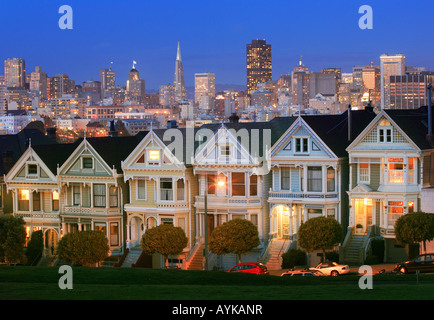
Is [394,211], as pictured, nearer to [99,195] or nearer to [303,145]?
[303,145]

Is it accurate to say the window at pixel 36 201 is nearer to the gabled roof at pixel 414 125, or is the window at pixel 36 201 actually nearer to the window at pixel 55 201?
the window at pixel 55 201

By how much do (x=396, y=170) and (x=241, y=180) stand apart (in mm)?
8483

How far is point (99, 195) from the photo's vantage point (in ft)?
178

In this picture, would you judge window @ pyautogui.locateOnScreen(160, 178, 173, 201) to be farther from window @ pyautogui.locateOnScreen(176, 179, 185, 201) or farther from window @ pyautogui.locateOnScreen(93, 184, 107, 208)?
window @ pyautogui.locateOnScreen(93, 184, 107, 208)

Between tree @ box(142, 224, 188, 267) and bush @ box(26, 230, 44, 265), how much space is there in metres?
8.55

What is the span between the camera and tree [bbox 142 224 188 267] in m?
49.2

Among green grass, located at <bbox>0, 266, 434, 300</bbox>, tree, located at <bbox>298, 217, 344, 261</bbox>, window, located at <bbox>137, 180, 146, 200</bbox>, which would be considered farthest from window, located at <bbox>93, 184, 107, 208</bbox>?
green grass, located at <bbox>0, 266, 434, 300</bbox>

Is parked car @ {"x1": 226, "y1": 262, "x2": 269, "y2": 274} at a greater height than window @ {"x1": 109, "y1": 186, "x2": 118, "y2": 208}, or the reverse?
window @ {"x1": 109, "y1": 186, "x2": 118, "y2": 208}

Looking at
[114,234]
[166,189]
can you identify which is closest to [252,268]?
[166,189]

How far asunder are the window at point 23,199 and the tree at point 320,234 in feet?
59.7

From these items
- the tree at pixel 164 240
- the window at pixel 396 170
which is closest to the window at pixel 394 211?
the window at pixel 396 170

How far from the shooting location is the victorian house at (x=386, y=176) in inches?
1871

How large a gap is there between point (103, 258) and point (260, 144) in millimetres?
10577

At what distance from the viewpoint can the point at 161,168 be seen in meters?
52.2
